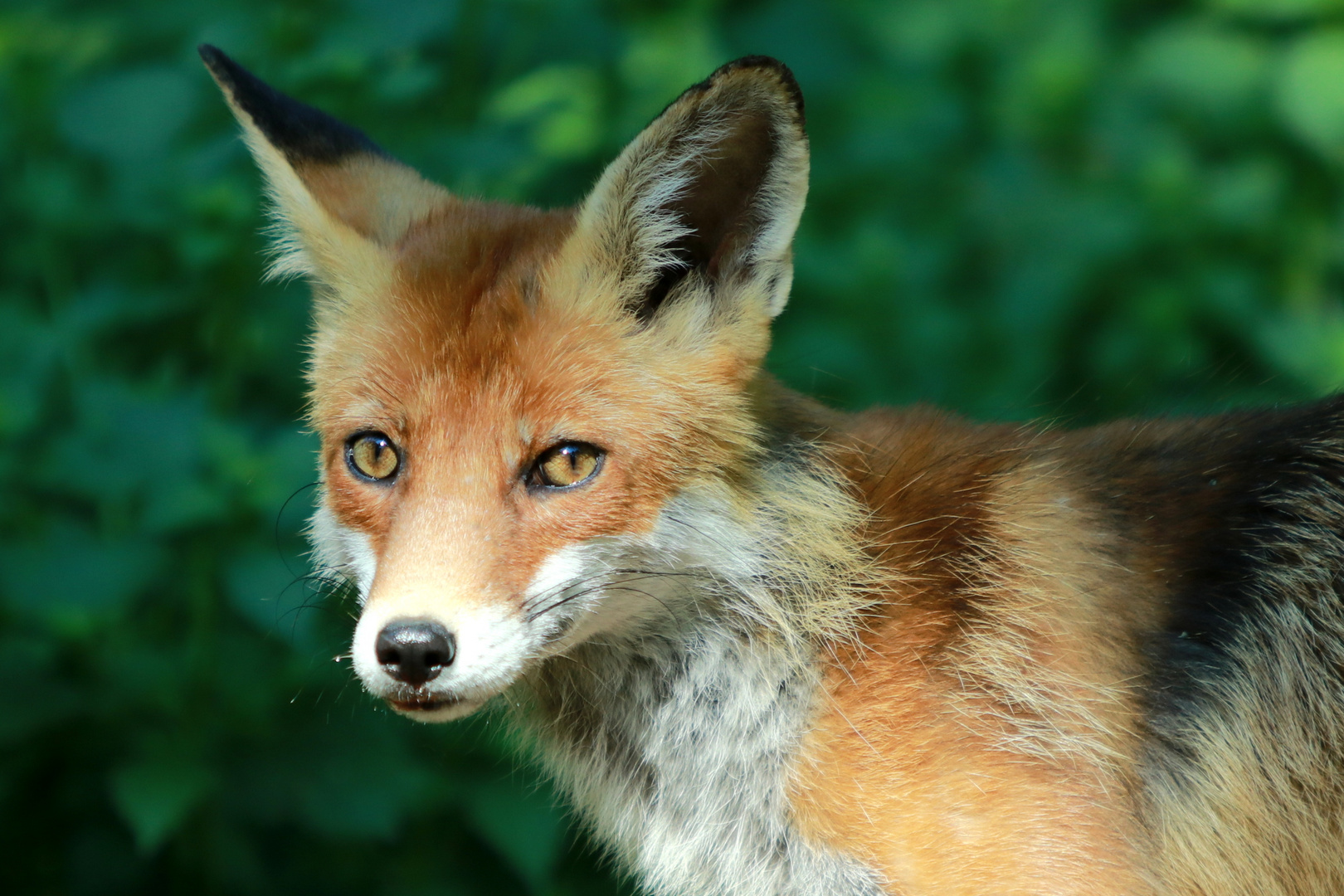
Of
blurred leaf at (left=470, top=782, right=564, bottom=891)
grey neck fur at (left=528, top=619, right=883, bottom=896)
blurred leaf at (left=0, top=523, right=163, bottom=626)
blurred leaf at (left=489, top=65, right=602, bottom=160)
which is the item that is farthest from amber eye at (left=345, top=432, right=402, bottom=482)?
blurred leaf at (left=489, top=65, right=602, bottom=160)

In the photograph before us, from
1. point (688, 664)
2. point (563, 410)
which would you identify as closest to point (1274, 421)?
point (688, 664)

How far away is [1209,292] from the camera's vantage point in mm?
5973

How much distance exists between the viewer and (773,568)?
9.82 feet

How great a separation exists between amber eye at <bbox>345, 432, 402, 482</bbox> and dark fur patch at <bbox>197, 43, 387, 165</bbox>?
762mm

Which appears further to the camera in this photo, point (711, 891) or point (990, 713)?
point (711, 891)

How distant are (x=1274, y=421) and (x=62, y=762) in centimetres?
376

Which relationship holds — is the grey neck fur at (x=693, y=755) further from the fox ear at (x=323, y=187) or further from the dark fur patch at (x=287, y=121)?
the dark fur patch at (x=287, y=121)

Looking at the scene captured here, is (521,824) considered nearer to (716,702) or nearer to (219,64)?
(716,702)

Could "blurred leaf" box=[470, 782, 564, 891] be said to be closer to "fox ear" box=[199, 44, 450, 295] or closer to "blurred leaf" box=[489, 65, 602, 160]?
"fox ear" box=[199, 44, 450, 295]

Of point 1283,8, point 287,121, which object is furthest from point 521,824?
point 1283,8

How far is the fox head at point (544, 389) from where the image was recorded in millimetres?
2613

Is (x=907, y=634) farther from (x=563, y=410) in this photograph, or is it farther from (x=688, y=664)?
(x=563, y=410)

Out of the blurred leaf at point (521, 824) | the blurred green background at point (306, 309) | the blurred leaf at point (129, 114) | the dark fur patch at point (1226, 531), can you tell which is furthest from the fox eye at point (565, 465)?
the blurred leaf at point (129, 114)

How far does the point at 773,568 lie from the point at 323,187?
1475 mm
